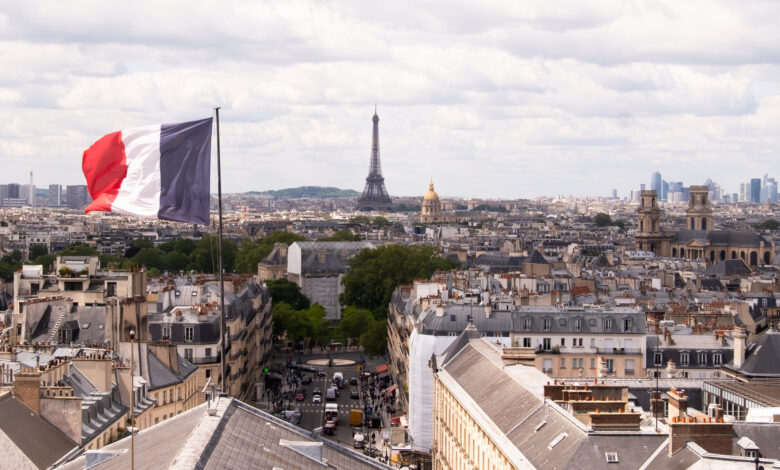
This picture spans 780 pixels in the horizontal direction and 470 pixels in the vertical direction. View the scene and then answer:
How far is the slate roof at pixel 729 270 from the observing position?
114 m

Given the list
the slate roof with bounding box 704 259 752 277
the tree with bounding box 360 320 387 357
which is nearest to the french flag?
the tree with bounding box 360 320 387 357

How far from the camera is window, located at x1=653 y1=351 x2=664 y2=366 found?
166 feet

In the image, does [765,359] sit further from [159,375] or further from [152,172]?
[152,172]

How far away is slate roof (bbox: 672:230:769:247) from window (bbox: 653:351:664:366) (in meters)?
126

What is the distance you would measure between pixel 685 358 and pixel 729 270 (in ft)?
222

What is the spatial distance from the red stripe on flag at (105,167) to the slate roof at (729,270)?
95.6 m

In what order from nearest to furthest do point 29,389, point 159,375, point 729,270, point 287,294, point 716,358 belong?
point 29,389
point 159,375
point 716,358
point 287,294
point 729,270

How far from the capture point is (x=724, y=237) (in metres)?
177

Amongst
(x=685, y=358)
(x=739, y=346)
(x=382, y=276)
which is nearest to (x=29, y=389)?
(x=739, y=346)

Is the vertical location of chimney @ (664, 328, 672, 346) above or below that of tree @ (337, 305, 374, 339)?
above

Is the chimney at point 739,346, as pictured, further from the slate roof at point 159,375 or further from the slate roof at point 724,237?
the slate roof at point 724,237

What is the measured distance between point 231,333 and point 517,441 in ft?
93.1

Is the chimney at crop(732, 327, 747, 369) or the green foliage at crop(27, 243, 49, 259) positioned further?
the green foliage at crop(27, 243, 49, 259)

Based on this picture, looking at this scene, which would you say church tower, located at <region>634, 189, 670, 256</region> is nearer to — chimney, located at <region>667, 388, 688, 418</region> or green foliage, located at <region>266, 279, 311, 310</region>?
green foliage, located at <region>266, 279, 311, 310</region>
